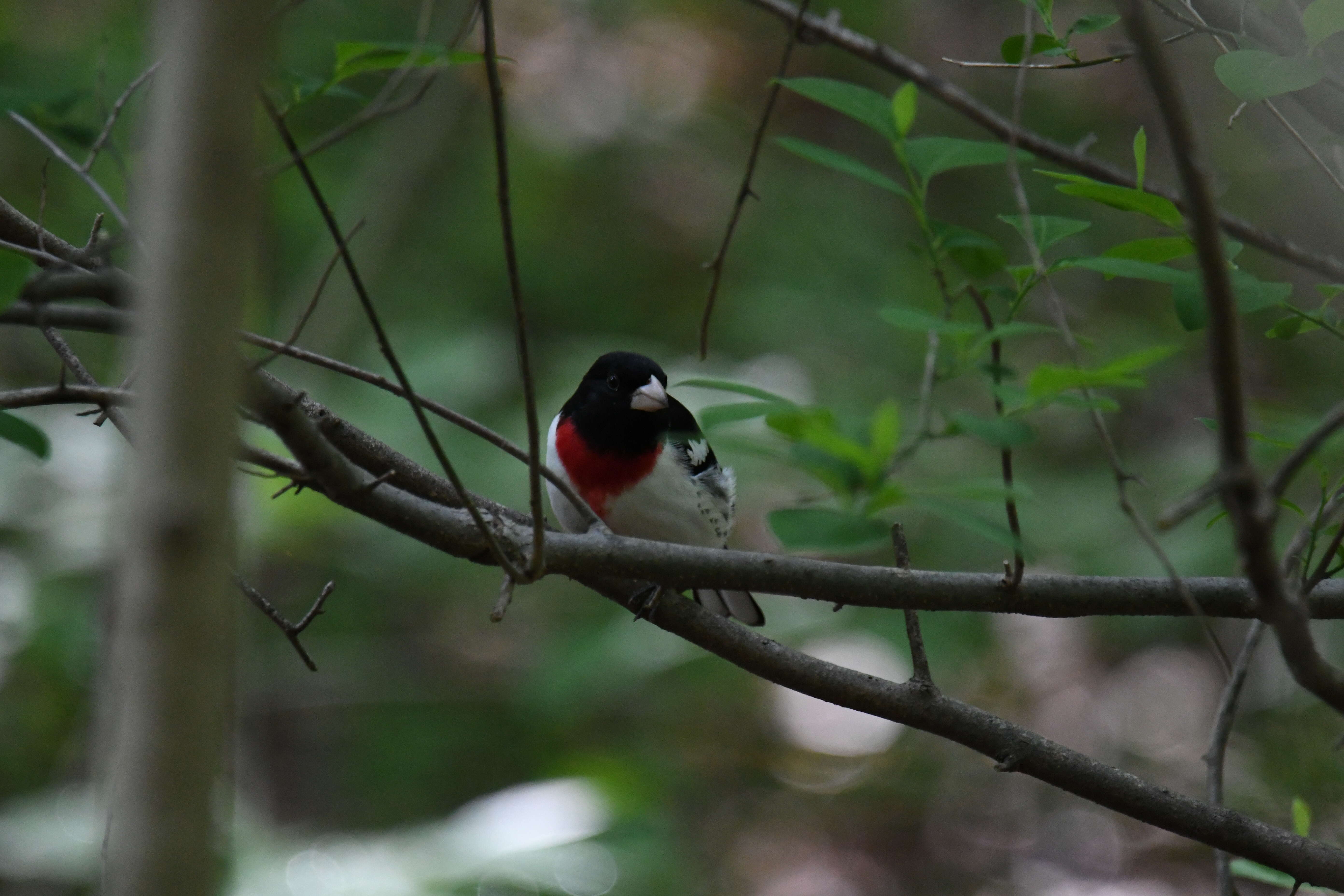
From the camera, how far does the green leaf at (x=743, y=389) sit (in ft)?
3.28

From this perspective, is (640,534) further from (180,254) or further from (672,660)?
(180,254)

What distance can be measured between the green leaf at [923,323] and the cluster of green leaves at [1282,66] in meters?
0.46

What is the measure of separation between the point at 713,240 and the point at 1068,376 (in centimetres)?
545

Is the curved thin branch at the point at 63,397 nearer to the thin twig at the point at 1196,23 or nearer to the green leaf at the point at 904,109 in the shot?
the green leaf at the point at 904,109

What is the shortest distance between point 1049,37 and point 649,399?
161 cm

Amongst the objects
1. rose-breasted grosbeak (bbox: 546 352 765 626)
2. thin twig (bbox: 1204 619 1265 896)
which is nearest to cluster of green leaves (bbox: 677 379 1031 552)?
thin twig (bbox: 1204 619 1265 896)

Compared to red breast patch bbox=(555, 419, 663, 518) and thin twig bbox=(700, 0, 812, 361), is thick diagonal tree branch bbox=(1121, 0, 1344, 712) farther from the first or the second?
red breast patch bbox=(555, 419, 663, 518)

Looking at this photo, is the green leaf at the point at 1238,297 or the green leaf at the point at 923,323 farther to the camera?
the green leaf at the point at 1238,297

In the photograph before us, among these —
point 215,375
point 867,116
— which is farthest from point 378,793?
point 215,375

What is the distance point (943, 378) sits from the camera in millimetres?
1074

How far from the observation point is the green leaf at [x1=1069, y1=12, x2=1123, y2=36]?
4.62 feet

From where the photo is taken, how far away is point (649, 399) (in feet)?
9.59

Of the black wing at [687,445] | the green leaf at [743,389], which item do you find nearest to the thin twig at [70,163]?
the green leaf at [743,389]

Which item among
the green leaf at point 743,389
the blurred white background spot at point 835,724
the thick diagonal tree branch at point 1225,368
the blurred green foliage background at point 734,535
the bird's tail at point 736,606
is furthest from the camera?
the blurred white background spot at point 835,724
